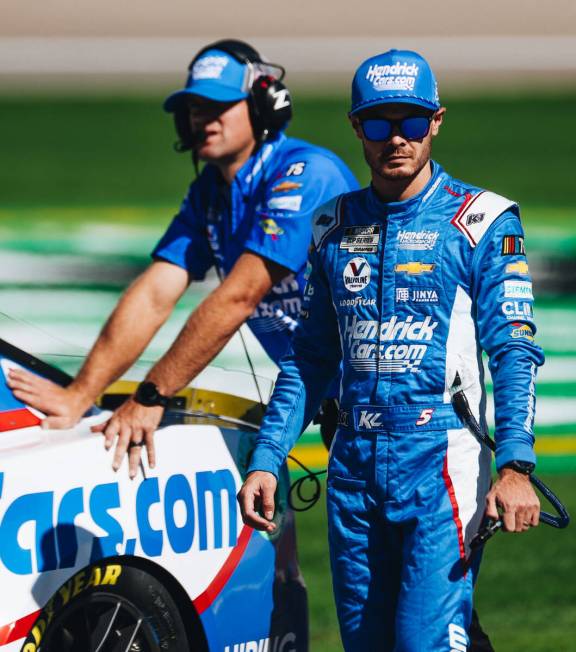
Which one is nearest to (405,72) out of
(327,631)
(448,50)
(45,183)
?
(327,631)

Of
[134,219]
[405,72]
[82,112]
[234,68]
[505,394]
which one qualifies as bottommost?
[505,394]

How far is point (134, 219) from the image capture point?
1148 cm

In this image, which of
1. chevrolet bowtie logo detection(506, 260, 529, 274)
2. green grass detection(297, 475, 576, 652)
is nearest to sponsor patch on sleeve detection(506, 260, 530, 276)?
chevrolet bowtie logo detection(506, 260, 529, 274)

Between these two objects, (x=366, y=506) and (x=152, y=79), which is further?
(x=152, y=79)

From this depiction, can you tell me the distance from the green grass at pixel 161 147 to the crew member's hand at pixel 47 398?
34.6ft

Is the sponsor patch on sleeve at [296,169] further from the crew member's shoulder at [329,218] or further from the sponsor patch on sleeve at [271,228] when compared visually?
the crew member's shoulder at [329,218]

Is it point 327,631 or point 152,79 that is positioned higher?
point 152,79

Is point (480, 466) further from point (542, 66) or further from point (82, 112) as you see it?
point (542, 66)

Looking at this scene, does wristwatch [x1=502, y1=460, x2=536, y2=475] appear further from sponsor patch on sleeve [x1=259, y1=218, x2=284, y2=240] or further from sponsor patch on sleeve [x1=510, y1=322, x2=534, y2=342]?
sponsor patch on sleeve [x1=259, y1=218, x2=284, y2=240]

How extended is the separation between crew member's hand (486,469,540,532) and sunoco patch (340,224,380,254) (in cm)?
73

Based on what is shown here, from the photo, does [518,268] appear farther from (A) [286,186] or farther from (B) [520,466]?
(A) [286,186]

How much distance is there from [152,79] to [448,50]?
5.83 metres

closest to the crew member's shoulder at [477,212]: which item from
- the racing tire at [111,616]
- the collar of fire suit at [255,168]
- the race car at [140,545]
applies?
the race car at [140,545]


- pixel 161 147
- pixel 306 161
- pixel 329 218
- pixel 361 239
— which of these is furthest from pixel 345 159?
pixel 361 239
